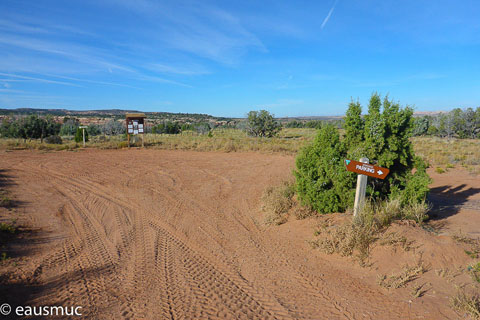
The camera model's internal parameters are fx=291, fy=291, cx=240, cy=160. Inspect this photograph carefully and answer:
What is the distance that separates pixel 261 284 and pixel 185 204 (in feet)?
16.1

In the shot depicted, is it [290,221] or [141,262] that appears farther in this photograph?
[290,221]

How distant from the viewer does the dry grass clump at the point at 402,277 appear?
14.1 feet

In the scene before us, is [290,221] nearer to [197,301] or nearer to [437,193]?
[197,301]

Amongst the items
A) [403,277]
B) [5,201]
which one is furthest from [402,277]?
[5,201]

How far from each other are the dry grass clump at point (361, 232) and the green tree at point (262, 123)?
31460 millimetres

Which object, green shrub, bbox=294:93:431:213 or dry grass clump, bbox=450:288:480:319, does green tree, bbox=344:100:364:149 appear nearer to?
green shrub, bbox=294:93:431:213

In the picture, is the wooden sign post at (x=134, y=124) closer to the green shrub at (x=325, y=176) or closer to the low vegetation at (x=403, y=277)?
the green shrub at (x=325, y=176)

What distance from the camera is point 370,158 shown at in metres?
6.69

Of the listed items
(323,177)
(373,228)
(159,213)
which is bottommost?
(159,213)

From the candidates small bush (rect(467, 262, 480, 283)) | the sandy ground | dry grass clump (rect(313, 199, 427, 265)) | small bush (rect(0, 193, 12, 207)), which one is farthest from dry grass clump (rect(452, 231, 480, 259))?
small bush (rect(0, 193, 12, 207))

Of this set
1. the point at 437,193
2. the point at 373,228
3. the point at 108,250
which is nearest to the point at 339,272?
the point at 373,228

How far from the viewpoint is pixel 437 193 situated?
34.4 ft

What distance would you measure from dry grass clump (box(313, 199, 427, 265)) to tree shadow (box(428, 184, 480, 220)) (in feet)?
5.52

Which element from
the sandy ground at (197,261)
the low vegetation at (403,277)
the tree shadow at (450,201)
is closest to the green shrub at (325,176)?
the sandy ground at (197,261)
